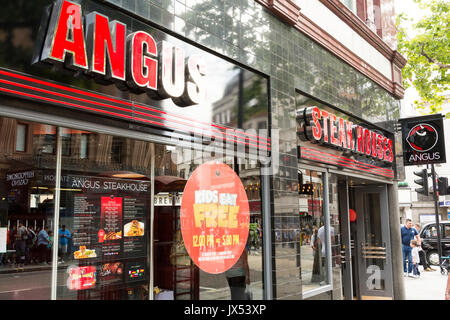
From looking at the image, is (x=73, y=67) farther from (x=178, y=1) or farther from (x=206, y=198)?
(x=206, y=198)

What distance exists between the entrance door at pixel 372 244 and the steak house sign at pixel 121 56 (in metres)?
7.77

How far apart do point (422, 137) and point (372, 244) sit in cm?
356

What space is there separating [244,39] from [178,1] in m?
1.43

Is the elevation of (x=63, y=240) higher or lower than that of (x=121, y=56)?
lower

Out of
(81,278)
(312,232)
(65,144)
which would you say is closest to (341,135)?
(312,232)

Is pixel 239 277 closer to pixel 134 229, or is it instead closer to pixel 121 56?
pixel 134 229

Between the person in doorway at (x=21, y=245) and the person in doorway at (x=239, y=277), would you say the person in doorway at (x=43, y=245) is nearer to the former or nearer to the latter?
the person in doorway at (x=21, y=245)

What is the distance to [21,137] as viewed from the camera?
6551 mm

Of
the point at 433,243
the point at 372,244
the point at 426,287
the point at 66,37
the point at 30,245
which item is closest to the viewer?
the point at 66,37

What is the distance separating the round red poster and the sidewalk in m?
7.28

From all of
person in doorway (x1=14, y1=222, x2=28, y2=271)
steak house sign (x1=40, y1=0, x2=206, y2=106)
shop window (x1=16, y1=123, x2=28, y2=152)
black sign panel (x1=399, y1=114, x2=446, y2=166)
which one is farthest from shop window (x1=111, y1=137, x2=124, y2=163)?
black sign panel (x1=399, y1=114, x2=446, y2=166)

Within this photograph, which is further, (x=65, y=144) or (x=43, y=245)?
(x=43, y=245)

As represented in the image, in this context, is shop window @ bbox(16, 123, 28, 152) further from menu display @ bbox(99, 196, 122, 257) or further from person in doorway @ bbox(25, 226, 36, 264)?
menu display @ bbox(99, 196, 122, 257)
